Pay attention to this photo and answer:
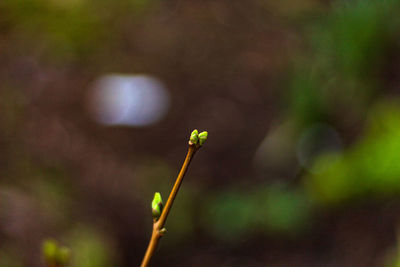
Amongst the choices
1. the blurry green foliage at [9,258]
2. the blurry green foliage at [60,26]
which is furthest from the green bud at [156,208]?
the blurry green foliage at [60,26]

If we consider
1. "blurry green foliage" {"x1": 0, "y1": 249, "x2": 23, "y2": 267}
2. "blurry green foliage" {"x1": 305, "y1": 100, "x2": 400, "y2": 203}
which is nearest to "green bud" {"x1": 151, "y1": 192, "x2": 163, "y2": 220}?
"blurry green foliage" {"x1": 0, "y1": 249, "x2": 23, "y2": 267}

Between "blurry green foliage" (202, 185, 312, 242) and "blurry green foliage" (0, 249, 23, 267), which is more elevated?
"blurry green foliage" (202, 185, 312, 242)

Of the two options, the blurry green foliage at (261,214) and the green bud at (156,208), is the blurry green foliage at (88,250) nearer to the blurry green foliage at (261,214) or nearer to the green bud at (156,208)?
the blurry green foliage at (261,214)

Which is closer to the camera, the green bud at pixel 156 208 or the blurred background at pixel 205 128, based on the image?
the green bud at pixel 156 208

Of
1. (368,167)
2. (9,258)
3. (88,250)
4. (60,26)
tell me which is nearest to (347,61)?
(368,167)

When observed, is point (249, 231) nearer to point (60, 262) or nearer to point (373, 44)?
point (373, 44)

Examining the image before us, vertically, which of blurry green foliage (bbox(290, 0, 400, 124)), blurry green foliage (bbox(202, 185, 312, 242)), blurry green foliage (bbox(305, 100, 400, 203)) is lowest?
blurry green foliage (bbox(202, 185, 312, 242))

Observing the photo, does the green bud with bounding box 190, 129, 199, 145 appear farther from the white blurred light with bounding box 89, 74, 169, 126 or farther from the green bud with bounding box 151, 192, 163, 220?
the white blurred light with bounding box 89, 74, 169, 126

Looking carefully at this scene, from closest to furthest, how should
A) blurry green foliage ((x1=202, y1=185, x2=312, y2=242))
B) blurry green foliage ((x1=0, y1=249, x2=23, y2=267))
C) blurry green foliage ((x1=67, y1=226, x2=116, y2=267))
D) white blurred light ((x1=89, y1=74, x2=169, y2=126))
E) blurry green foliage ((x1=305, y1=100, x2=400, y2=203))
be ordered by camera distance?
blurry green foliage ((x1=0, y1=249, x2=23, y2=267))
blurry green foliage ((x1=67, y1=226, x2=116, y2=267))
blurry green foliage ((x1=305, y1=100, x2=400, y2=203))
blurry green foliage ((x1=202, y1=185, x2=312, y2=242))
white blurred light ((x1=89, y1=74, x2=169, y2=126))

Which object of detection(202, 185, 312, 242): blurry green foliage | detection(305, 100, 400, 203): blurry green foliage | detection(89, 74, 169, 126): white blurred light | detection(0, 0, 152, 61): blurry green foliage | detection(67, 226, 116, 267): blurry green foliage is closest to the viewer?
detection(67, 226, 116, 267): blurry green foliage
